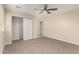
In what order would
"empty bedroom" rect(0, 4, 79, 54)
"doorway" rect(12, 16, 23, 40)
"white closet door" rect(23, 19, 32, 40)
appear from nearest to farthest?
"empty bedroom" rect(0, 4, 79, 54) → "doorway" rect(12, 16, 23, 40) → "white closet door" rect(23, 19, 32, 40)

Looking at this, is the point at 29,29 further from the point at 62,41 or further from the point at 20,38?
the point at 62,41

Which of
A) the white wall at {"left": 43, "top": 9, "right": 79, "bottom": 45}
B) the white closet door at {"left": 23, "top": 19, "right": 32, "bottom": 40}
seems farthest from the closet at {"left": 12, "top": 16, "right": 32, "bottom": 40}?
the white wall at {"left": 43, "top": 9, "right": 79, "bottom": 45}

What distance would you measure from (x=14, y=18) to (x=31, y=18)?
1.46 feet

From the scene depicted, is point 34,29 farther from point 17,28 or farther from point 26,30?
point 17,28

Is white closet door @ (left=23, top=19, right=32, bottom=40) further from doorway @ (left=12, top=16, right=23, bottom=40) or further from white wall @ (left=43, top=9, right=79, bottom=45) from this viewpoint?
white wall @ (left=43, top=9, right=79, bottom=45)

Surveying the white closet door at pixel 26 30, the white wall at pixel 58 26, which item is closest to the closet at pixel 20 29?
the white closet door at pixel 26 30

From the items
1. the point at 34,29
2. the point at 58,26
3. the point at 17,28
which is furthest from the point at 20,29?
the point at 58,26

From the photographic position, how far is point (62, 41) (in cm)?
245

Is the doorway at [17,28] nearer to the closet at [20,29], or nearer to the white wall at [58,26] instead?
the closet at [20,29]

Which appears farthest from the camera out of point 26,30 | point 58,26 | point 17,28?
point 58,26

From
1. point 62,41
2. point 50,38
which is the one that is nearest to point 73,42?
point 62,41

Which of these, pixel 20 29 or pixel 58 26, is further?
pixel 58 26
